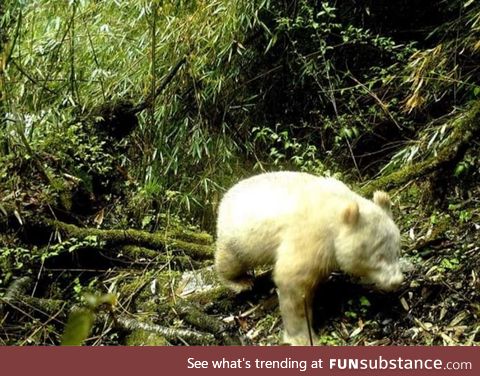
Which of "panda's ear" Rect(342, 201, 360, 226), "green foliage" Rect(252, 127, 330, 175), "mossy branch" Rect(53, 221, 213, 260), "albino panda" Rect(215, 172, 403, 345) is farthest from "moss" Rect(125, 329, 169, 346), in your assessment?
"green foliage" Rect(252, 127, 330, 175)

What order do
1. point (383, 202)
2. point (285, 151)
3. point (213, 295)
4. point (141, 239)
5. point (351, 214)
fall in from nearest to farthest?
point (351, 214)
point (383, 202)
point (213, 295)
point (141, 239)
point (285, 151)

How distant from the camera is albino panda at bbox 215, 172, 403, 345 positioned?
3.52 m

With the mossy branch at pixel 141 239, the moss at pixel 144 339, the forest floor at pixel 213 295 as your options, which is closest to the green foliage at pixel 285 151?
the forest floor at pixel 213 295

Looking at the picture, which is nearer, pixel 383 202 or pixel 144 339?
pixel 144 339

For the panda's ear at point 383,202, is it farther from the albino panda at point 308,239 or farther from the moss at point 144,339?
the moss at point 144,339

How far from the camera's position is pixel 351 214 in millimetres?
3510

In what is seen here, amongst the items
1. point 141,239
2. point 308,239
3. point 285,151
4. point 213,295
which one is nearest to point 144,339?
point 213,295

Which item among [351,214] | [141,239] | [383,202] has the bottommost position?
[141,239]

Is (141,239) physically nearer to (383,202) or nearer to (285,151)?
(383,202)

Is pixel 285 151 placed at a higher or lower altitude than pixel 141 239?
lower

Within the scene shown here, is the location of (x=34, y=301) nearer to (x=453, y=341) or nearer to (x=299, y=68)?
(x=453, y=341)

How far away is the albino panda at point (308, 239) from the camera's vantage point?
352 cm

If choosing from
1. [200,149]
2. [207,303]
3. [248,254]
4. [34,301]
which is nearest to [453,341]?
[248,254]

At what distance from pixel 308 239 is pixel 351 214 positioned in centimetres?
29
